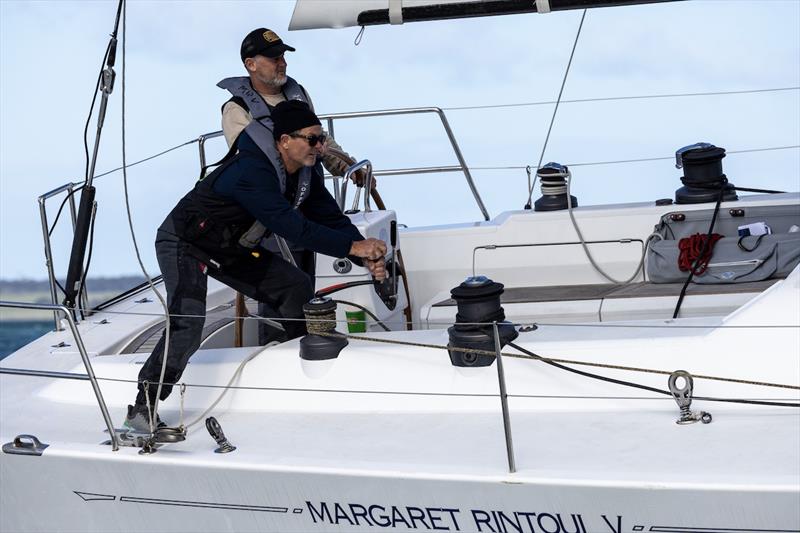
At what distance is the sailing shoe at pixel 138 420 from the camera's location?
376 centimetres

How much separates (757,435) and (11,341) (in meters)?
23.6

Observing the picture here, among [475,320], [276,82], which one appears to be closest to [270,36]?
[276,82]

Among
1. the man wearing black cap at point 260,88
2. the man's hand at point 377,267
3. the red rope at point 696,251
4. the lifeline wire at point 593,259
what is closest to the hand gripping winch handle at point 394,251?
the man wearing black cap at point 260,88

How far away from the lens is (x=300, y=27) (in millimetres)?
4812

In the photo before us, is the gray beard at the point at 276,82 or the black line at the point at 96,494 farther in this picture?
the gray beard at the point at 276,82

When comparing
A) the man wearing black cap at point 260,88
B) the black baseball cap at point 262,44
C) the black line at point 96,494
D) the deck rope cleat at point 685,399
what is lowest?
the black line at point 96,494

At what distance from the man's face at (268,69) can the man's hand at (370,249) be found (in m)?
1.14

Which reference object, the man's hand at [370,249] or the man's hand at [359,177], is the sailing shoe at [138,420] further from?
the man's hand at [359,177]

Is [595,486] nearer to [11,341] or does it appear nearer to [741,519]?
[741,519]

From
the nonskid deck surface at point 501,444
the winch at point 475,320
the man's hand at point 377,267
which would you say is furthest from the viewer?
the man's hand at point 377,267

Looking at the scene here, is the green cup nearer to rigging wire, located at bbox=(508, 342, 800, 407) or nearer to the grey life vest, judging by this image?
the grey life vest

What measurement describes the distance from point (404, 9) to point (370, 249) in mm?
1209

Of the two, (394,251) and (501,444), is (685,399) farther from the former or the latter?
(394,251)

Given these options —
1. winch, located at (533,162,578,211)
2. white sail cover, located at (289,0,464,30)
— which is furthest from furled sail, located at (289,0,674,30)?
winch, located at (533,162,578,211)
